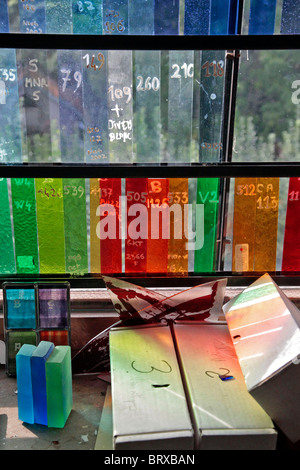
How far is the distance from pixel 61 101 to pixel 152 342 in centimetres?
101

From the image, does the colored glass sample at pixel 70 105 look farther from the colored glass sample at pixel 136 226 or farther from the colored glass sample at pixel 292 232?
the colored glass sample at pixel 292 232

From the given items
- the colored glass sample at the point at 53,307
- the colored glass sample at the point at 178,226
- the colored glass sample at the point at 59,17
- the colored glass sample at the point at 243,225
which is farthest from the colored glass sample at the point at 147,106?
the colored glass sample at the point at 53,307

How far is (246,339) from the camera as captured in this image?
144 centimetres

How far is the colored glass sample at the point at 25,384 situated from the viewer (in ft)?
4.75

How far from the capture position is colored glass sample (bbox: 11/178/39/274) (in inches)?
73.9

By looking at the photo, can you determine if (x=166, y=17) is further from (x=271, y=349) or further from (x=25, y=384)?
(x=25, y=384)

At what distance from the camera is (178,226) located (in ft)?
6.39

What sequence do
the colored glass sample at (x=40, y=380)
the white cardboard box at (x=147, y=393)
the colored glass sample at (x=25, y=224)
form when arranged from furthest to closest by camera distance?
the colored glass sample at (x=25, y=224)
the colored glass sample at (x=40, y=380)
the white cardboard box at (x=147, y=393)

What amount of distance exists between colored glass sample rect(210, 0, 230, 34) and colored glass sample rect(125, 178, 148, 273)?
0.65 m

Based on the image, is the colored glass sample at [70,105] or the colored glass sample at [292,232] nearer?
the colored glass sample at [70,105]

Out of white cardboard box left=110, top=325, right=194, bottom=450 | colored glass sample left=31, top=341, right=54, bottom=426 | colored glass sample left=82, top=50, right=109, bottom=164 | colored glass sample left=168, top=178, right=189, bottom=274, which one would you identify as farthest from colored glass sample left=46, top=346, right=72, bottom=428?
colored glass sample left=82, top=50, right=109, bottom=164

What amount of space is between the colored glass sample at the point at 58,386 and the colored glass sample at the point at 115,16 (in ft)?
4.00

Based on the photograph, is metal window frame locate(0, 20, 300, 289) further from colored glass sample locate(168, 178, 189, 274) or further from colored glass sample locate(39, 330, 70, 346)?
colored glass sample locate(39, 330, 70, 346)
